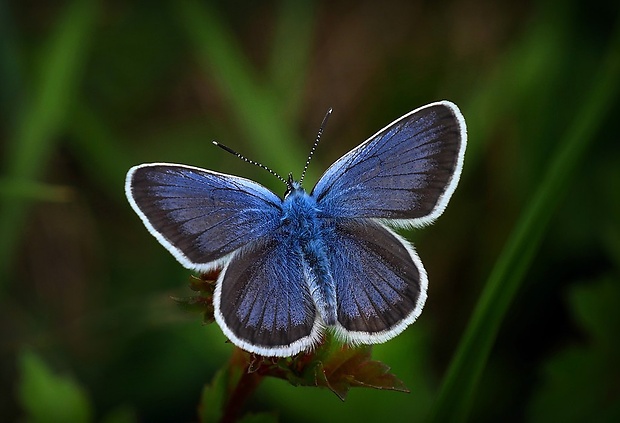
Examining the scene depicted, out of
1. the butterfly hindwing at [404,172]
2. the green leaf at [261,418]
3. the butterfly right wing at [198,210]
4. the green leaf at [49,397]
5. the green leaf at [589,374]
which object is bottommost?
the green leaf at [49,397]

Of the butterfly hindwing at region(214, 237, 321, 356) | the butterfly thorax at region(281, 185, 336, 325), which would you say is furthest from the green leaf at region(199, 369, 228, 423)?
Result: the butterfly thorax at region(281, 185, 336, 325)

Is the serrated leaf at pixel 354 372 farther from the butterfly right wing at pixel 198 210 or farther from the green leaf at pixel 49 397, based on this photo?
the green leaf at pixel 49 397

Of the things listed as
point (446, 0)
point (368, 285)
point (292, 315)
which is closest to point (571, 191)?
point (446, 0)

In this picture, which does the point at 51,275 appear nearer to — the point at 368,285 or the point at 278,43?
the point at 278,43

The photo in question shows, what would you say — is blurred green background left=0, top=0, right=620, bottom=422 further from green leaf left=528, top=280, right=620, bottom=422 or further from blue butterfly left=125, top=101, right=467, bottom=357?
blue butterfly left=125, top=101, right=467, bottom=357

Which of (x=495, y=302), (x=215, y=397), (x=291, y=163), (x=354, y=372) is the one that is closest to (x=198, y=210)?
(x=215, y=397)

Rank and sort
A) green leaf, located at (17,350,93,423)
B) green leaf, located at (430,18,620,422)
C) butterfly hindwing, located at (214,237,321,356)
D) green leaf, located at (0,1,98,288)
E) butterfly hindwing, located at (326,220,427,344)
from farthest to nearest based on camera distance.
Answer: green leaf, located at (0,1,98,288)
green leaf, located at (17,350,93,423)
green leaf, located at (430,18,620,422)
butterfly hindwing, located at (326,220,427,344)
butterfly hindwing, located at (214,237,321,356)

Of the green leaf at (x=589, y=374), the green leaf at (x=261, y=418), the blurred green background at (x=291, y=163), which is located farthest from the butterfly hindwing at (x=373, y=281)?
the green leaf at (x=589, y=374)
